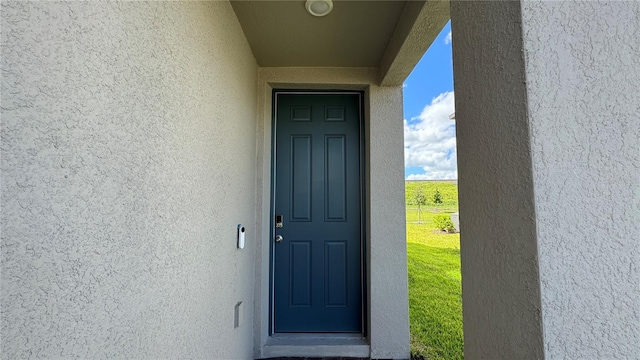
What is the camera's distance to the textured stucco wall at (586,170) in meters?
0.69

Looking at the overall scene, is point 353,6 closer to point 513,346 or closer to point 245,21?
point 245,21

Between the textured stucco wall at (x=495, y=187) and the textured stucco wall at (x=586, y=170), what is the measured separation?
1.1 inches

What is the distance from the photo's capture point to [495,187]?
2.78ft

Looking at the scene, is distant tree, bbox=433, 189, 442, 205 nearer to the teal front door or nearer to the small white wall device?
the teal front door

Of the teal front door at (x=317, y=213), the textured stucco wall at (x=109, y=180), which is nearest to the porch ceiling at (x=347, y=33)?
the teal front door at (x=317, y=213)

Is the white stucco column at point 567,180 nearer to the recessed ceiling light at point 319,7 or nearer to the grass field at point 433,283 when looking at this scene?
the grass field at point 433,283

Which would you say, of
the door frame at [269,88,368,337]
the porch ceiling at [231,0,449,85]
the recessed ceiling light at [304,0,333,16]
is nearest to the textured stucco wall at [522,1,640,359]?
the porch ceiling at [231,0,449,85]

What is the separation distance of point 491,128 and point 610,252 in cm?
43

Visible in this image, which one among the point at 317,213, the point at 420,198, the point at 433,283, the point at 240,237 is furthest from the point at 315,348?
the point at 420,198

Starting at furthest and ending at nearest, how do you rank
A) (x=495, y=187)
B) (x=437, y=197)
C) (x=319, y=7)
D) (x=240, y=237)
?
(x=437, y=197) → (x=240, y=237) → (x=319, y=7) → (x=495, y=187)

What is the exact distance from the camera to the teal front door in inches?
106

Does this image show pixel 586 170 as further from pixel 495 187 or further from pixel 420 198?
pixel 420 198

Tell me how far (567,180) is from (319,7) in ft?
5.54

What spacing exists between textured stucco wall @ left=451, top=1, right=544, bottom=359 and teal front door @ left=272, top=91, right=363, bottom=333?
1736 millimetres
